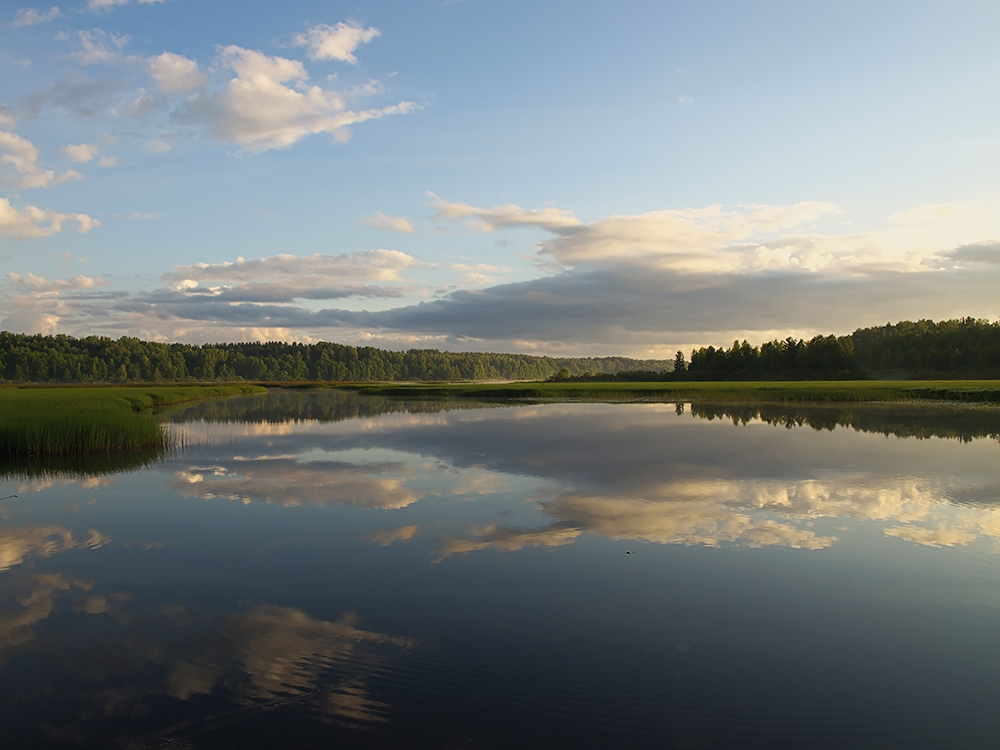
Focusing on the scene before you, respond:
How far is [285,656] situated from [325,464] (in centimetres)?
1465

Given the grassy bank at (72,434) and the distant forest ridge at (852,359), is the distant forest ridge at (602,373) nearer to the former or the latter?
the distant forest ridge at (852,359)

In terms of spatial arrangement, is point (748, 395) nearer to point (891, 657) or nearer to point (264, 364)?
point (891, 657)

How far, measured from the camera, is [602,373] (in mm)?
132500

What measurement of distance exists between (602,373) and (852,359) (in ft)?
153

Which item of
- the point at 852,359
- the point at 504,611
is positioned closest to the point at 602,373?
the point at 852,359

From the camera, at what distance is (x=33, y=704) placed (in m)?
5.81

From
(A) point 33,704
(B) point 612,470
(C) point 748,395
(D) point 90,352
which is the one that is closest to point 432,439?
(B) point 612,470

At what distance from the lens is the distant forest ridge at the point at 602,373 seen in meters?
106

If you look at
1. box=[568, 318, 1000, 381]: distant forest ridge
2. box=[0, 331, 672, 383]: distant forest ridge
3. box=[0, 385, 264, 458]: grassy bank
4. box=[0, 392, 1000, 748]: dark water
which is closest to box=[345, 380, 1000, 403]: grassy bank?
box=[568, 318, 1000, 381]: distant forest ridge

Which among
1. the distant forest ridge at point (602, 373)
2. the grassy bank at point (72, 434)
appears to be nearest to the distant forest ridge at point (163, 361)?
the distant forest ridge at point (602, 373)

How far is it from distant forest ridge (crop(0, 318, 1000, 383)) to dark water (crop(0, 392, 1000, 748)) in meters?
101

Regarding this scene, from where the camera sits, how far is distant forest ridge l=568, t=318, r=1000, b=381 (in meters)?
103

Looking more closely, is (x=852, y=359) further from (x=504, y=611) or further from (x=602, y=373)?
(x=504, y=611)

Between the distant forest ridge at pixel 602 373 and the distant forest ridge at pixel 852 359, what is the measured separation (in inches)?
6.6
